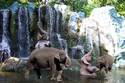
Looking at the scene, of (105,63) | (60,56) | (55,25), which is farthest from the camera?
(55,25)

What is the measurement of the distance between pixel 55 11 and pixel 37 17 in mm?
1818

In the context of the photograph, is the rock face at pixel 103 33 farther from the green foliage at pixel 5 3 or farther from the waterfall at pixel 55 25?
the green foliage at pixel 5 3

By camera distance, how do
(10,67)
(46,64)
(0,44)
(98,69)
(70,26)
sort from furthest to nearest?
(70,26), (0,44), (10,67), (98,69), (46,64)

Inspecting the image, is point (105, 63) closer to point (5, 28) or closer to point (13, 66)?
point (13, 66)

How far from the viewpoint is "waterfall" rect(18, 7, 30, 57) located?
85.3 ft

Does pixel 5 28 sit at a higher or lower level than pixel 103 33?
higher

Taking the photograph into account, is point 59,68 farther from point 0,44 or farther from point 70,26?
point 70,26

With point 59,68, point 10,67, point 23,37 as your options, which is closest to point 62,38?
point 23,37

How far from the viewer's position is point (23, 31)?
26641 mm

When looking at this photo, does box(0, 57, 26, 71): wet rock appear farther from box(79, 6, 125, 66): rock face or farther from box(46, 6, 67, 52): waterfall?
box(79, 6, 125, 66): rock face

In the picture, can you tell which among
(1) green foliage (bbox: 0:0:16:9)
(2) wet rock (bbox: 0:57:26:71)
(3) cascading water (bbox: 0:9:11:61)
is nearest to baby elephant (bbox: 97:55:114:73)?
(2) wet rock (bbox: 0:57:26:71)

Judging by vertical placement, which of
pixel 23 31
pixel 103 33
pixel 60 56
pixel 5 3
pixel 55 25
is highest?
pixel 5 3

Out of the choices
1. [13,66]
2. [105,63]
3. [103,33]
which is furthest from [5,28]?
[105,63]

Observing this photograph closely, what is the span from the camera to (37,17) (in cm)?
2720
